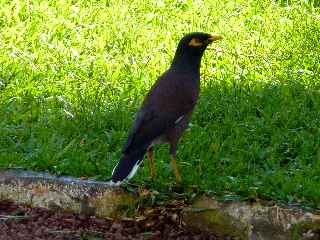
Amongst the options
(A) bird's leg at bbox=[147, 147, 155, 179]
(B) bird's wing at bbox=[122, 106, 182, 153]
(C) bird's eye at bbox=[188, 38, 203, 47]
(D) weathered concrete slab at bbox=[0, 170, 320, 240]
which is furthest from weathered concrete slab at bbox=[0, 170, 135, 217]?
(C) bird's eye at bbox=[188, 38, 203, 47]

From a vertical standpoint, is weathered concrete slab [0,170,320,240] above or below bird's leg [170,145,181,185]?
below

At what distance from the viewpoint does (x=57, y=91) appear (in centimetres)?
759

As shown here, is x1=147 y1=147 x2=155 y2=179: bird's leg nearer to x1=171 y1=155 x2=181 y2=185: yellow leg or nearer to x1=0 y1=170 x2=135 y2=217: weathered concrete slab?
x1=171 y1=155 x2=181 y2=185: yellow leg

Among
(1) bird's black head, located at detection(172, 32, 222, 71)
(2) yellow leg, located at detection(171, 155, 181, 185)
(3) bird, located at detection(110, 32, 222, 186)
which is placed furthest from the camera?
(1) bird's black head, located at detection(172, 32, 222, 71)

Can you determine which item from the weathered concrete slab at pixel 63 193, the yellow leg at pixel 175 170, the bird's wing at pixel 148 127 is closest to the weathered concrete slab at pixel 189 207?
the weathered concrete slab at pixel 63 193

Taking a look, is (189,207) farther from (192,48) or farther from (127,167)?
(192,48)

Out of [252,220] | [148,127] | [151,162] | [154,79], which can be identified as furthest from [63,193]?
[154,79]

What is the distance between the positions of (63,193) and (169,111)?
35.7 inches

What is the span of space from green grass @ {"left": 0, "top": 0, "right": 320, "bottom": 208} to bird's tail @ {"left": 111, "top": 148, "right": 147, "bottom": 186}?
0.36 meters

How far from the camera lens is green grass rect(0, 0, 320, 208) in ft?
20.1

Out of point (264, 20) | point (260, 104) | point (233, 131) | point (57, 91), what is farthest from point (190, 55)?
point (264, 20)

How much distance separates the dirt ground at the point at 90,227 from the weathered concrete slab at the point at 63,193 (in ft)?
0.24

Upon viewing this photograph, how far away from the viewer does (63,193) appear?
589 centimetres

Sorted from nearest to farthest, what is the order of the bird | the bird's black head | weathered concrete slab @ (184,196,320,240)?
weathered concrete slab @ (184,196,320,240) < the bird < the bird's black head
